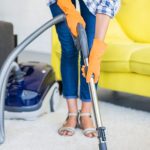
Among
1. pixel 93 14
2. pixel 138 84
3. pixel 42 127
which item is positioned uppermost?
pixel 93 14

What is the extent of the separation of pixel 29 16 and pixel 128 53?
77.4 inches

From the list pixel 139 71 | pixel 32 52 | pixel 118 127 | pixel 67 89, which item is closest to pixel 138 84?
pixel 139 71

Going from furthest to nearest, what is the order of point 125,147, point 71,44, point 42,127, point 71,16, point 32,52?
point 32,52 → point 42,127 → point 71,44 → point 125,147 → point 71,16

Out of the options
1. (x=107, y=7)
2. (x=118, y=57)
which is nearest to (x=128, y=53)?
(x=118, y=57)

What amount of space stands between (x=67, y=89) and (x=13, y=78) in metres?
0.43

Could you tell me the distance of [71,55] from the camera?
1871 millimetres

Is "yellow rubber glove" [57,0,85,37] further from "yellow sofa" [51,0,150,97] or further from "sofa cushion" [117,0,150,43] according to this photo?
"sofa cushion" [117,0,150,43]

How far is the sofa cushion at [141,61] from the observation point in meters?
2.15

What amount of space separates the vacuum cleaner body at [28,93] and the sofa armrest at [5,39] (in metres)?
0.22

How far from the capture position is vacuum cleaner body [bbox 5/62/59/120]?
6.81ft

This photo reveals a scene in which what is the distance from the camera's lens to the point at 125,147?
5.59 ft

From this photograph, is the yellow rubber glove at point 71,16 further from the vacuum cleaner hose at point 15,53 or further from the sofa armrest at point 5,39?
the sofa armrest at point 5,39

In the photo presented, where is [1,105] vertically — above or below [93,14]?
below

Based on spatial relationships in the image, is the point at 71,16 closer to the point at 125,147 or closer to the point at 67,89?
the point at 67,89
